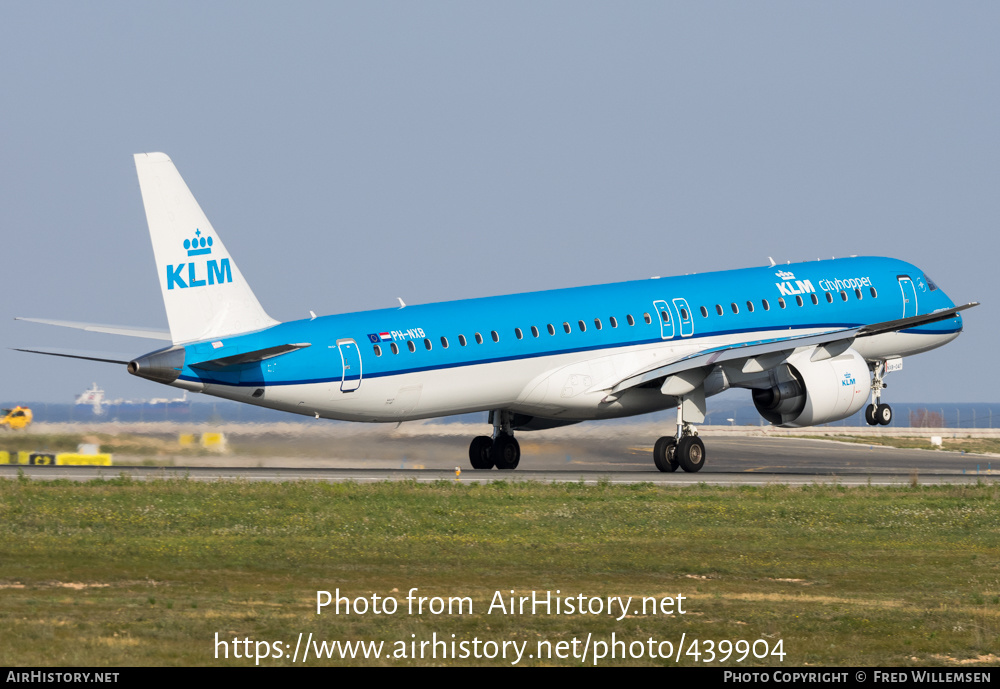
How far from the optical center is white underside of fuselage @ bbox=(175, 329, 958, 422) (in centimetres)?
3734

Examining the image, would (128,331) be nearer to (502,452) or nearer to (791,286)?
(502,452)

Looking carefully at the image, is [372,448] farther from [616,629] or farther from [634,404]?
[616,629]

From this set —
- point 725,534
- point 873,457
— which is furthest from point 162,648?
point 873,457

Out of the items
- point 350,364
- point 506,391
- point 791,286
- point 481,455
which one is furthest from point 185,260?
point 791,286

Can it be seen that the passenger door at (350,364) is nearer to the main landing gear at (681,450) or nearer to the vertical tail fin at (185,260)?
the vertical tail fin at (185,260)

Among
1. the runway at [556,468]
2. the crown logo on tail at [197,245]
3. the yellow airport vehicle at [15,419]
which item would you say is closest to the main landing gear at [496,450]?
the runway at [556,468]

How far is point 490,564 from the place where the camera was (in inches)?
950

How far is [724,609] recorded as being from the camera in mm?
20000

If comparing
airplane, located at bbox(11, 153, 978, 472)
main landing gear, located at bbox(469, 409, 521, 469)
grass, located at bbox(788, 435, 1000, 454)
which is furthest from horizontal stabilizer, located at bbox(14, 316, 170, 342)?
grass, located at bbox(788, 435, 1000, 454)

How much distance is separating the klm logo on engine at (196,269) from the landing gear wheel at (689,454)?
50.4ft

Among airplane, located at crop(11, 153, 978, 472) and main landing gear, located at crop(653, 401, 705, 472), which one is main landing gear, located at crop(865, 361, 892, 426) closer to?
airplane, located at crop(11, 153, 978, 472)

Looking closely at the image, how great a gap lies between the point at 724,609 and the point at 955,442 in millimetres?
72678

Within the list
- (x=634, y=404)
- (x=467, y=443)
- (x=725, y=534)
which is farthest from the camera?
(x=467, y=443)
